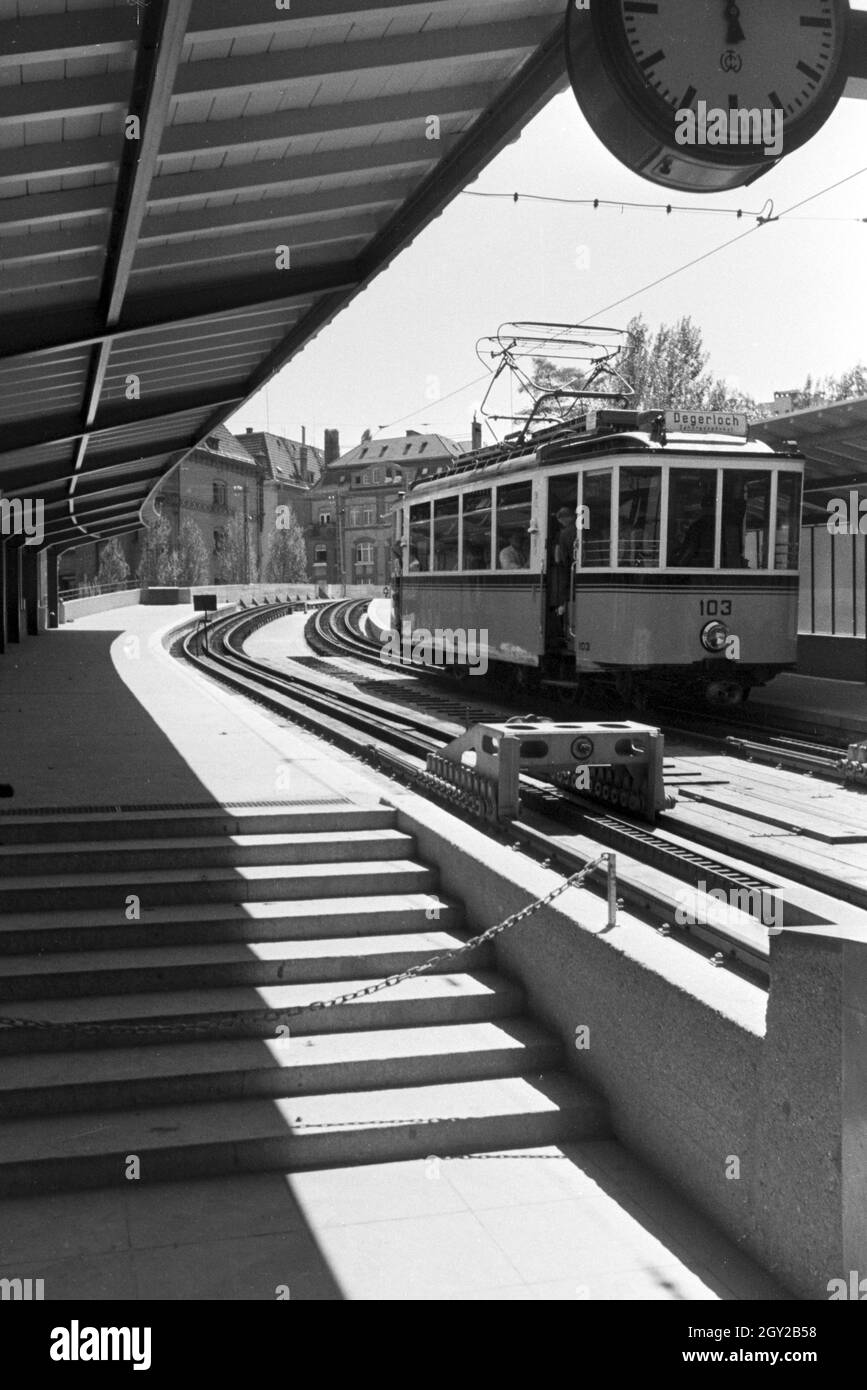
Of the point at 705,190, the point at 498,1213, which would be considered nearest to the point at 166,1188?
the point at 498,1213

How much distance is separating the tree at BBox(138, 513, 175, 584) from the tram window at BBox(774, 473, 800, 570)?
186 feet

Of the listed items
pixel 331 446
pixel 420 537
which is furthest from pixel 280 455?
pixel 420 537

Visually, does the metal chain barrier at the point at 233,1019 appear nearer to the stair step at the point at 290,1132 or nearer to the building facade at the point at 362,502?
the stair step at the point at 290,1132

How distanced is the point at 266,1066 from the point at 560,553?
11230 millimetres

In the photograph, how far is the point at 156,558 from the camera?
72375 millimetres

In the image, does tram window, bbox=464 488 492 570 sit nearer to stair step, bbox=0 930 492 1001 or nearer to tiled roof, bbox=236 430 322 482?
stair step, bbox=0 930 492 1001

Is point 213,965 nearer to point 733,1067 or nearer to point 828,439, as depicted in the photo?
point 733,1067

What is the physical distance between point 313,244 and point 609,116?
6.73 m

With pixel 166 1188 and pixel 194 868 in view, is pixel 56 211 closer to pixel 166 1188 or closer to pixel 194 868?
pixel 194 868

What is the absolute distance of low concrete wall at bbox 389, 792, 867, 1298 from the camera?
4.17m

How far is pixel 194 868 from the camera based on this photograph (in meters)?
7.98

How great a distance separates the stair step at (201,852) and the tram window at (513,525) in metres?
9.04

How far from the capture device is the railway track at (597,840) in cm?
673
